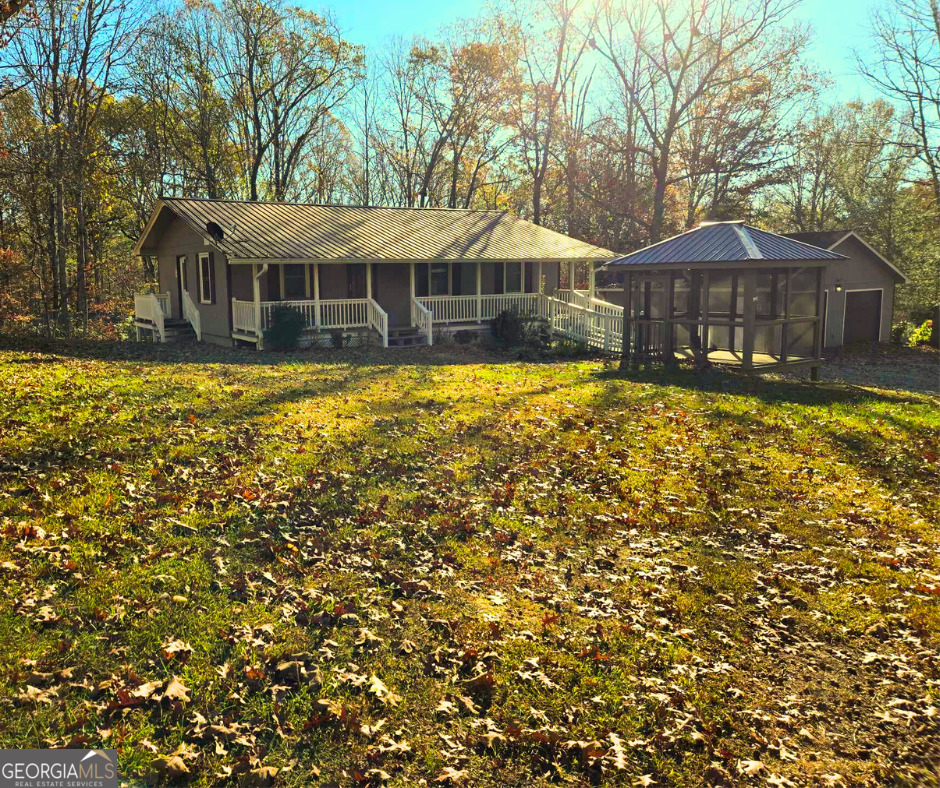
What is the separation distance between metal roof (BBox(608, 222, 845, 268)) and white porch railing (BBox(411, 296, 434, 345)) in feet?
24.2

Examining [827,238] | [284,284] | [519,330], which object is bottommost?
[519,330]

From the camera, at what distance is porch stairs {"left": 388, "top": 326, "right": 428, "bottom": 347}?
23.5 m

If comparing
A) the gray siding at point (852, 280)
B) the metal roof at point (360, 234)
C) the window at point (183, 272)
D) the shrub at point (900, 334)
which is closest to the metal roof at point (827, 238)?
the gray siding at point (852, 280)

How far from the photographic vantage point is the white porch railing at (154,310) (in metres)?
24.0

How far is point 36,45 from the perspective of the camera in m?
24.6

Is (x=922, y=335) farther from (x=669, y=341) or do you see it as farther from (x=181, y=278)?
(x=181, y=278)

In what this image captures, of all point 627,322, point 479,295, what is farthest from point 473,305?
point 627,322

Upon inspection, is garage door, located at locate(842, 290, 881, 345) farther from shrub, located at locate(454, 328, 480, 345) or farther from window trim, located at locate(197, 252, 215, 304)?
window trim, located at locate(197, 252, 215, 304)

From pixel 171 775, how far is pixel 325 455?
536 centimetres

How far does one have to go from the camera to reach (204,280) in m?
24.3

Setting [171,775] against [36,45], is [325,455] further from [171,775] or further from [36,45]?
[36,45]

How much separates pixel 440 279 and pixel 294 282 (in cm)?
572

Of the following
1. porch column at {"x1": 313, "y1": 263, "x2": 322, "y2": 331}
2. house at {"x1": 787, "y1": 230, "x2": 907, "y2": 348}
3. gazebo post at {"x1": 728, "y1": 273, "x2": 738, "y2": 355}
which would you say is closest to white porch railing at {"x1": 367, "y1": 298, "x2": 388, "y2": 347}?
porch column at {"x1": 313, "y1": 263, "x2": 322, "y2": 331}

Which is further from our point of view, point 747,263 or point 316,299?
point 316,299
